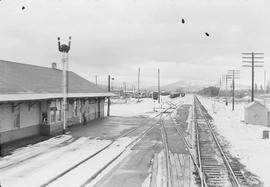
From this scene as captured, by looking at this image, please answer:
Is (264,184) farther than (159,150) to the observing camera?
No

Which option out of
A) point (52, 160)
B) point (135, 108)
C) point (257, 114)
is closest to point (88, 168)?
point (52, 160)

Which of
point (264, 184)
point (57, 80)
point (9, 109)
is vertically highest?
point (57, 80)

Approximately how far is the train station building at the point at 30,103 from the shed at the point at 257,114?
1524 cm

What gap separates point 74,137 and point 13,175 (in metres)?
9.75

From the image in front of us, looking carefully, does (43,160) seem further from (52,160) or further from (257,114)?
(257,114)

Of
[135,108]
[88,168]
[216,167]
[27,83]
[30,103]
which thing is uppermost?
[27,83]

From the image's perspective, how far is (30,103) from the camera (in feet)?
70.8

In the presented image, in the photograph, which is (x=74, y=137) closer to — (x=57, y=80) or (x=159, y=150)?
(x=159, y=150)

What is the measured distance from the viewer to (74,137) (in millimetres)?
22172

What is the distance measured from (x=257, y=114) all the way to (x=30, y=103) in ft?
71.9

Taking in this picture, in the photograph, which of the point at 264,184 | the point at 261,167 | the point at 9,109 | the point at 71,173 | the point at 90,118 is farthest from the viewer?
A: the point at 90,118

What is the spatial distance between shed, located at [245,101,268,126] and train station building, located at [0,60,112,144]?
50.0 feet

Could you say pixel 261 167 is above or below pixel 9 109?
below

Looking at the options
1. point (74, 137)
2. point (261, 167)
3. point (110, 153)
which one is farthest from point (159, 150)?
point (74, 137)
